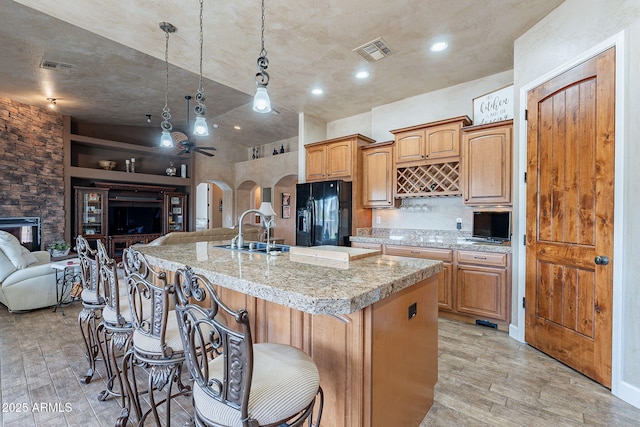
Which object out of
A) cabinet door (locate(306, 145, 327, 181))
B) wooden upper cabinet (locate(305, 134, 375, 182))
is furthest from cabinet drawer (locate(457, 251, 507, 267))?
cabinet door (locate(306, 145, 327, 181))

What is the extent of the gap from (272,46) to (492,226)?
3.16 meters

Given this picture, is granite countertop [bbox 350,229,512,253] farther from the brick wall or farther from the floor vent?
the brick wall

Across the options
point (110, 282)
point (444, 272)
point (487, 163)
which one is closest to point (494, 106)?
point (487, 163)

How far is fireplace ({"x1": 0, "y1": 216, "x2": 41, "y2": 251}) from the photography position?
4.88 metres

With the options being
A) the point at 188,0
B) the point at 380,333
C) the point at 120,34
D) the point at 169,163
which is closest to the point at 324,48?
the point at 188,0

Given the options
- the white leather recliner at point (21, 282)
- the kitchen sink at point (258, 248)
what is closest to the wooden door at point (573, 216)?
the kitchen sink at point (258, 248)

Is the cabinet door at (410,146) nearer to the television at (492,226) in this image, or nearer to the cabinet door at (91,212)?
the television at (492,226)

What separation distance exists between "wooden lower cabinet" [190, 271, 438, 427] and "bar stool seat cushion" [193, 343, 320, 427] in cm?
22

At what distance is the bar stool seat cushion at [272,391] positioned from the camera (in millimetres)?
891

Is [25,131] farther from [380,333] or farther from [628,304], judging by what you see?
[628,304]

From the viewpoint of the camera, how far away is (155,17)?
2.57 metres

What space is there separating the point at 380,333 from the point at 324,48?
116 inches

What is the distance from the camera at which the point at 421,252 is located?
11.4 ft

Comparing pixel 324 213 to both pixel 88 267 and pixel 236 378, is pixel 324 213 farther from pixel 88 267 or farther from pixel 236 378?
pixel 236 378
